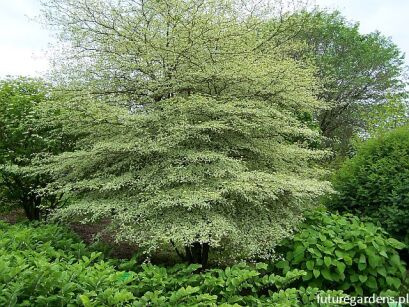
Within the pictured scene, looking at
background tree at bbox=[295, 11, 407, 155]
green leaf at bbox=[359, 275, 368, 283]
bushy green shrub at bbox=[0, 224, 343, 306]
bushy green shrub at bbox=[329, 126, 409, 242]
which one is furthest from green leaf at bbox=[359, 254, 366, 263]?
background tree at bbox=[295, 11, 407, 155]

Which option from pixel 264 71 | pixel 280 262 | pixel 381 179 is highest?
pixel 264 71

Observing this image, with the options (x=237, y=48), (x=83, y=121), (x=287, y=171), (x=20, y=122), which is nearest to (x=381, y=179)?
(x=287, y=171)

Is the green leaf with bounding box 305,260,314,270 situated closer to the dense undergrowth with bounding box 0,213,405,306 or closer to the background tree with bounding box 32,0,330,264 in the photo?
the dense undergrowth with bounding box 0,213,405,306

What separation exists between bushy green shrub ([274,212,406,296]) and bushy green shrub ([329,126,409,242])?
73 cm

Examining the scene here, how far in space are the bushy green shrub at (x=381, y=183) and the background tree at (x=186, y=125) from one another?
0.68 m

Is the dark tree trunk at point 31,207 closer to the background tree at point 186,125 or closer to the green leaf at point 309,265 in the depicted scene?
the background tree at point 186,125

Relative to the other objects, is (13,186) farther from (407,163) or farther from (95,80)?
(407,163)

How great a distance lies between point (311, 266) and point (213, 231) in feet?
3.10

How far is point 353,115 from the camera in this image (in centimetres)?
1647

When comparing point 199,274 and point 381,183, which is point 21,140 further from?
point 381,183

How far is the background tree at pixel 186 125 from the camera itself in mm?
3588

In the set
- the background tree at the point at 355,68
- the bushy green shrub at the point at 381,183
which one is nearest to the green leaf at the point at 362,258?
the bushy green shrub at the point at 381,183

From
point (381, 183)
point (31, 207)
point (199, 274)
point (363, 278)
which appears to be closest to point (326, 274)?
point (363, 278)

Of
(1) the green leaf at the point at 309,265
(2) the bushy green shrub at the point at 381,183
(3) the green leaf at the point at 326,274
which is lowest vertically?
(3) the green leaf at the point at 326,274
